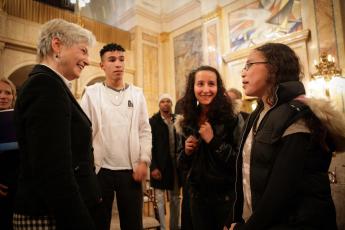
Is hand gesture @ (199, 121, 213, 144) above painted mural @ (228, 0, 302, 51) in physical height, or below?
below

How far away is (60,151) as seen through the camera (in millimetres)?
1238

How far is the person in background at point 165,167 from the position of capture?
13.3 feet

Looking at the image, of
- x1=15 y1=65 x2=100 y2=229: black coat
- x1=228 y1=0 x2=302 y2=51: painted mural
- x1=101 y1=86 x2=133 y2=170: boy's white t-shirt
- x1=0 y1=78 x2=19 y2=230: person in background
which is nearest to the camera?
x1=15 y1=65 x2=100 y2=229: black coat

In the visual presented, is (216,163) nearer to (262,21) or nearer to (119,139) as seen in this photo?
(119,139)

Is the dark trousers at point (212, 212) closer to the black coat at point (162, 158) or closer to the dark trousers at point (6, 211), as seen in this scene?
the dark trousers at point (6, 211)

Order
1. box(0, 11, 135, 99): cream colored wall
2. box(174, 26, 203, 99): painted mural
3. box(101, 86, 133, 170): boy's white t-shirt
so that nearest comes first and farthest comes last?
box(101, 86, 133, 170): boy's white t-shirt → box(0, 11, 135, 99): cream colored wall → box(174, 26, 203, 99): painted mural

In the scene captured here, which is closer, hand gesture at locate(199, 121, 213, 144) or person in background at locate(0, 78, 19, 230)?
hand gesture at locate(199, 121, 213, 144)

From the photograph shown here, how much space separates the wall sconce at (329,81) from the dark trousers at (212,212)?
20.0ft

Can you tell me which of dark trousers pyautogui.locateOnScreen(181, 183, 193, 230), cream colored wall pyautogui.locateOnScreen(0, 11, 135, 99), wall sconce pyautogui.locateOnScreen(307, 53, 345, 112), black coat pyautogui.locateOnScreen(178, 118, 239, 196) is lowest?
dark trousers pyautogui.locateOnScreen(181, 183, 193, 230)

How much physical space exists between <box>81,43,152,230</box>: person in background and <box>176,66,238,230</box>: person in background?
395mm

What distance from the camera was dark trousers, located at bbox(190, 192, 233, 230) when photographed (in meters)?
2.00

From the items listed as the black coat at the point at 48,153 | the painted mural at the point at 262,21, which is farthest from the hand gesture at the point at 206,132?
the painted mural at the point at 262,21

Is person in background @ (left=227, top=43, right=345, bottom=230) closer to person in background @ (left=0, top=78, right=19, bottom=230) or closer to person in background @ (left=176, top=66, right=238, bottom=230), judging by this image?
person in background @ (left=176, top=66, right=238, bottom=230)

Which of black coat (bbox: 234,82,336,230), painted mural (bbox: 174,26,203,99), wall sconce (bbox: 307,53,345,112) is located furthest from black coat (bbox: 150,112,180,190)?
painted mural (bbox: 174,26,203,99)
